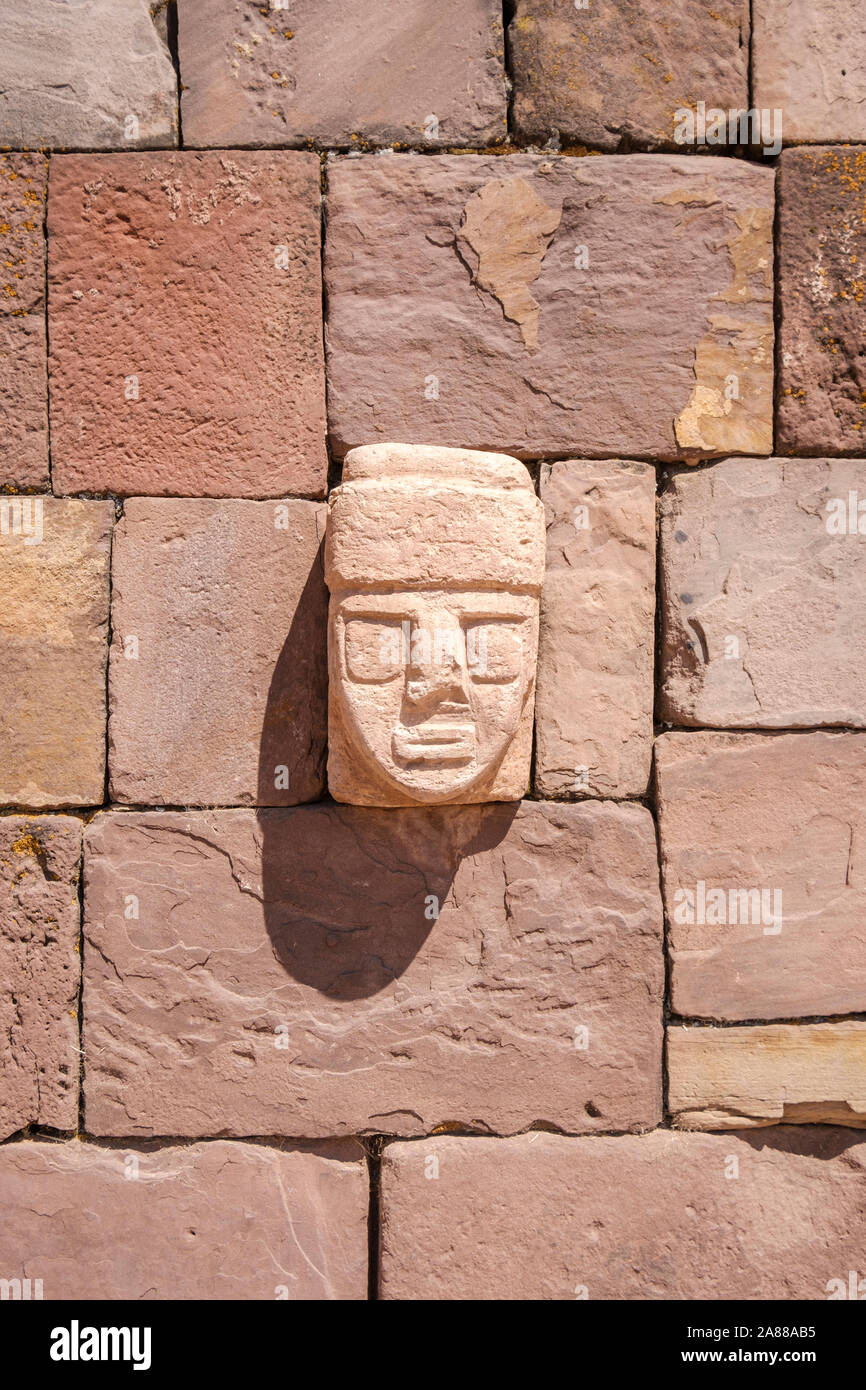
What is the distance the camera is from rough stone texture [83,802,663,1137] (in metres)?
2.54

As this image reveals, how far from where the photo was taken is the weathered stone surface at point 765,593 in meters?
2.60

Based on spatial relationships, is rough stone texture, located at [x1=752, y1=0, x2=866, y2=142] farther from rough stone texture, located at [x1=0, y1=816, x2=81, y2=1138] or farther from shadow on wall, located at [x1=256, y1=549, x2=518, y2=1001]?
rough stone texture, located at [x1=0, y1=816, x2=81, y2=1138]

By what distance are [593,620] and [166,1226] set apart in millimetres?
1982

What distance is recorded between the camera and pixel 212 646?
2.56 metres

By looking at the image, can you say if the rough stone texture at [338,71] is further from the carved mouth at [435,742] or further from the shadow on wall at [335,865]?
the carved mouth at [435,742]

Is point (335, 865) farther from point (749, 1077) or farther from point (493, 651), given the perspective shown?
point (749, 1077)

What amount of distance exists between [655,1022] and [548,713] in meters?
0.89

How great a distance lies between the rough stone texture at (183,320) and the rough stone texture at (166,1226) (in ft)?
5.91

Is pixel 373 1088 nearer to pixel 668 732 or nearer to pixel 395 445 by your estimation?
pixel 668 732

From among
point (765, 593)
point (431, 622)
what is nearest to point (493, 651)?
point (431, 622)

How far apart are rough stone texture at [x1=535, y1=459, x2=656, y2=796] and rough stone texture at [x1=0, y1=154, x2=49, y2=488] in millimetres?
1372

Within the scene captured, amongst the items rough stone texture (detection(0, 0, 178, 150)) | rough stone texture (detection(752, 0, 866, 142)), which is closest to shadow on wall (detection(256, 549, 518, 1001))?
rough stone texture (detection(0, 0, 178, 150))

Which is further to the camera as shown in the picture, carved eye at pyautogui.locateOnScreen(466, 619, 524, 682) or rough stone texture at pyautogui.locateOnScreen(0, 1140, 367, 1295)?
rough stone texture at pyautogui.locateOnScreen(0, 1140, 367, 1295)

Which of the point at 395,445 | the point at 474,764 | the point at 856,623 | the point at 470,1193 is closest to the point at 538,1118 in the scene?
the point at 470,1193
